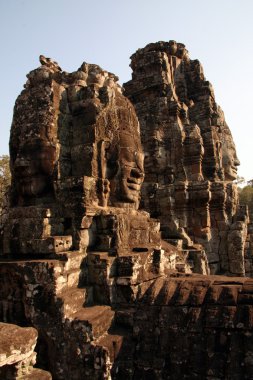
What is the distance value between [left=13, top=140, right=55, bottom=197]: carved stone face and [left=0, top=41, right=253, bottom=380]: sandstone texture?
0.01 metres

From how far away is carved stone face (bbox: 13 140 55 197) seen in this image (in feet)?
15.4

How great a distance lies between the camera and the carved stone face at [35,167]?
470cm

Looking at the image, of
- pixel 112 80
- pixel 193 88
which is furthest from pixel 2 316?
pixel 193 88

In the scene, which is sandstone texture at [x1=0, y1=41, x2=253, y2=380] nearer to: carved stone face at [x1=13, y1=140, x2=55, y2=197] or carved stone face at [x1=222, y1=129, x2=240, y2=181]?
carved stone face at [x1=13, y1=140, x2=55, y2=197]

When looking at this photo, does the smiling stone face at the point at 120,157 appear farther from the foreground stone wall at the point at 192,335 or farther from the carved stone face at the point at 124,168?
the foreground stone wall at the point at 192,335

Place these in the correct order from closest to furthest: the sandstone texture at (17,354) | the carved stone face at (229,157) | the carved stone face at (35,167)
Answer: the sandstone texture at (17,354) → the carved stone face at (35,167) → the carved stone face at (229,157)

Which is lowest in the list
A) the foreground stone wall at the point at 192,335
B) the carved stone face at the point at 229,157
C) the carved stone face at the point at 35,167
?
the foreground stone wall at the point at 192,335

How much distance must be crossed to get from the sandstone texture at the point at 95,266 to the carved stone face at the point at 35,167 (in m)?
0.01

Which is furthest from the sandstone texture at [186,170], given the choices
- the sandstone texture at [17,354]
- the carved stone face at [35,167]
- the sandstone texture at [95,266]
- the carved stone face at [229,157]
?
the sandstone texture at [17,354]

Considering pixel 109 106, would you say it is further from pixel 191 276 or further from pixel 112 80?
pixel 191 276

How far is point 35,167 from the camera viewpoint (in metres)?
4.72

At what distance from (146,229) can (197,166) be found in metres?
8.06

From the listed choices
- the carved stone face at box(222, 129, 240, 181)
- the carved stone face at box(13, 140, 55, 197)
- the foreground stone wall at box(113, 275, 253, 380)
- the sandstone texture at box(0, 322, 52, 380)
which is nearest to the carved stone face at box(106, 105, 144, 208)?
the carved stone face at box(13, 140, 55, 197)

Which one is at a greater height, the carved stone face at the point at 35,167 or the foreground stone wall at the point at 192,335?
the carved stone face at the point at 35,167
